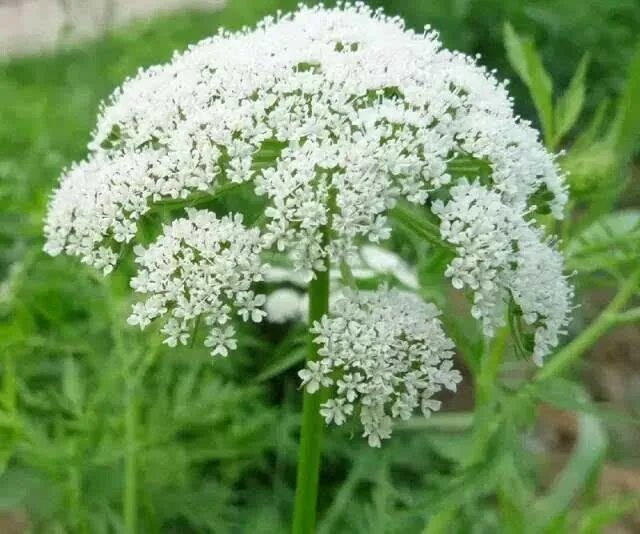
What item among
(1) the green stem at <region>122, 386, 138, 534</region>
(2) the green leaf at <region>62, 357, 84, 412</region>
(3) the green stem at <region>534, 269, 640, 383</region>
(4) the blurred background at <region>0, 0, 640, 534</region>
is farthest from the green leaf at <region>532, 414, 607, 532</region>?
(2) the green leaf at <region>62, 357, 84, 412</region>

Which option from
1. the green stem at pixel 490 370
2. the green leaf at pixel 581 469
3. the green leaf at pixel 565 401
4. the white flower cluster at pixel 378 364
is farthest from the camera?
the green leaf at pixel 581 469

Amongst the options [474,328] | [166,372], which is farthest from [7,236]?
[474,328]

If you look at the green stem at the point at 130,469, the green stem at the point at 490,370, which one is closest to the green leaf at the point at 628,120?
the green stem at the point at 490,370

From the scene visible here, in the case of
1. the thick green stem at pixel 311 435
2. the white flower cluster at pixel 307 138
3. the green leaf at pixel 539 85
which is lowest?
the thick green stem at pixel 311 435

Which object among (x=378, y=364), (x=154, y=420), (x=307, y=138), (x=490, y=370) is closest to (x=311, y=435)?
(x=378, y=364)

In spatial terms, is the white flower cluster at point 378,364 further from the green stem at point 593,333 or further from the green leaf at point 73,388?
the green leaf at point 73,388

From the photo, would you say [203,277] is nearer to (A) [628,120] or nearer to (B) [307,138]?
(B) [307,138]

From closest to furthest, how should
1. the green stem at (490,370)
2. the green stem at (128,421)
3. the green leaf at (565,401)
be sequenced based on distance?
1. the green leaf at (565,401)
2. the green stem at (490,370)
3. the green stem at (128,421)

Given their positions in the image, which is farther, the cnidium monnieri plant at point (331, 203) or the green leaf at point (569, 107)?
the green leaf at point (569, 107)
